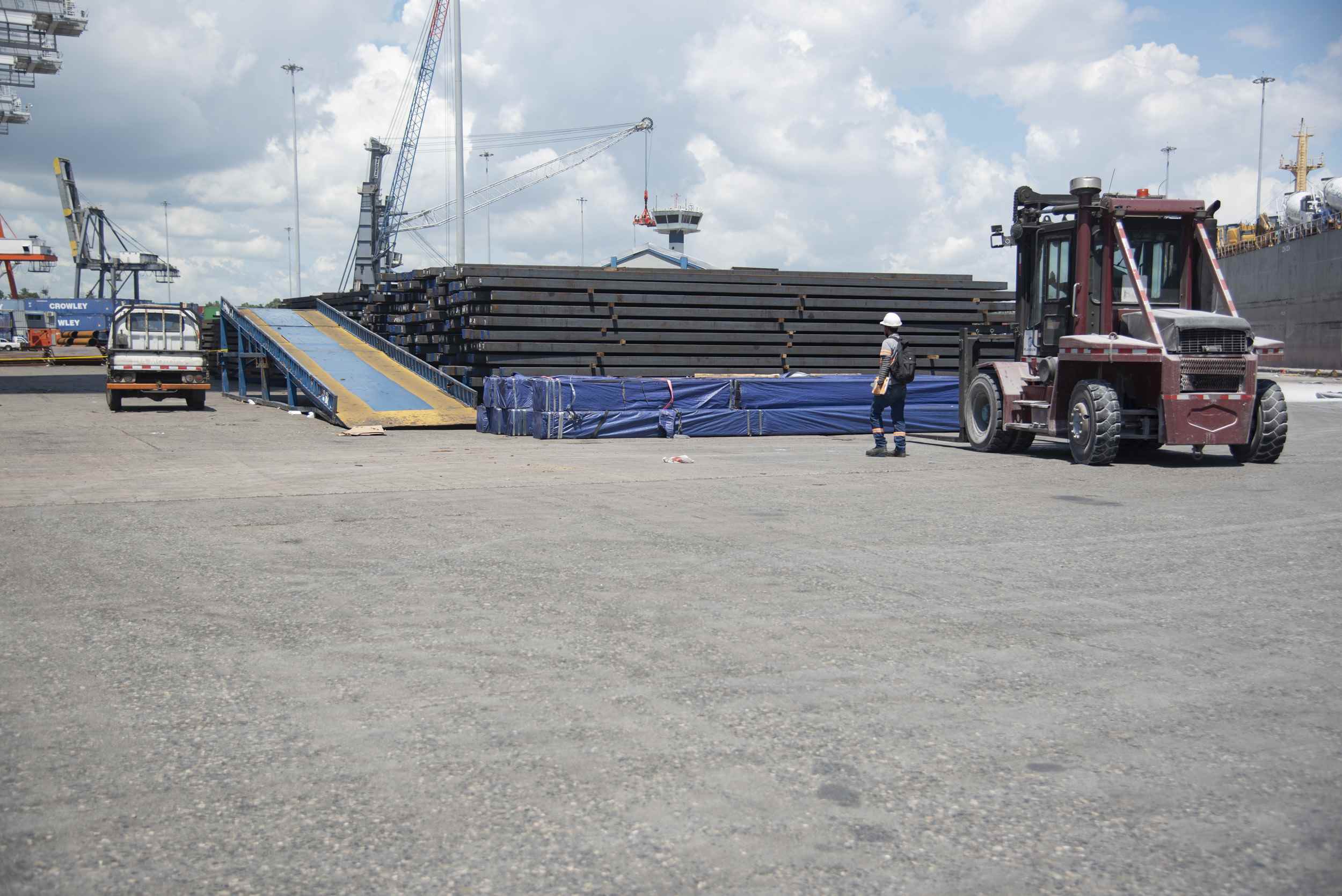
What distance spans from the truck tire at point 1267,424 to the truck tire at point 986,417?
2.90 meters

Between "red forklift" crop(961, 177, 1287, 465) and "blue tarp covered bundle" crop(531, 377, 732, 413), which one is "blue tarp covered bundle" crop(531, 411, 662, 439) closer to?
"blue tarp covered bundle" crop(531, 377, 732, 413)

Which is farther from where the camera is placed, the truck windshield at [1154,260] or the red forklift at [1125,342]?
the truck windshield at [1154,260]

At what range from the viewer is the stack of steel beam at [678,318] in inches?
832

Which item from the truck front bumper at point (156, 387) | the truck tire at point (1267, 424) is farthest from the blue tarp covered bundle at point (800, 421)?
the truck front bumper at point (156, 387)

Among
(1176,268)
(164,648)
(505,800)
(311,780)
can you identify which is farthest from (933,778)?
(1176,268)

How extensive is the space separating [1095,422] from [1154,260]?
2611 millimetres

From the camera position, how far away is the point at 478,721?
13.6ft

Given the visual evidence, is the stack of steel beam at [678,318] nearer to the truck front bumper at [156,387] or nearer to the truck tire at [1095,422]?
the truck front bumper at [156,387]

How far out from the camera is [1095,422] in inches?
512

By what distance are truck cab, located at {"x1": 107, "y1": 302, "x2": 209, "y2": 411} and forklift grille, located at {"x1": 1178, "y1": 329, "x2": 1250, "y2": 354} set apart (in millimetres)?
20955

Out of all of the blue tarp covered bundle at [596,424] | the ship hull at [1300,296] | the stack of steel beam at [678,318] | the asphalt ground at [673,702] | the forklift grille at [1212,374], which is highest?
the ship hull at [1300,296]

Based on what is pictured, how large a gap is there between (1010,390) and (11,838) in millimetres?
13894

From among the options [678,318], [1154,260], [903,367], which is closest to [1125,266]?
[1154,260]

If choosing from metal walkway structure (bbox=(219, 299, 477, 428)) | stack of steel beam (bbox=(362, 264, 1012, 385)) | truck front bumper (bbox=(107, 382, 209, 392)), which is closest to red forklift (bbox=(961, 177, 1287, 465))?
stack of steel beam (bbox=(362, 264, 1012, 385))
